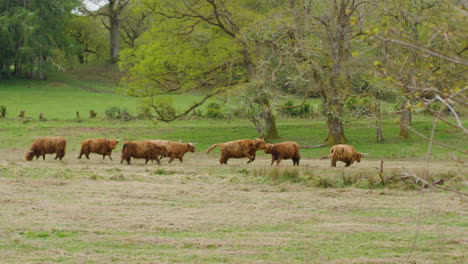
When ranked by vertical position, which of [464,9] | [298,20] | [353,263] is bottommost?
[353,263]

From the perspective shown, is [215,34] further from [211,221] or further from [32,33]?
[32,33]

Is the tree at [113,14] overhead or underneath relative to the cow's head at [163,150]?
overhead

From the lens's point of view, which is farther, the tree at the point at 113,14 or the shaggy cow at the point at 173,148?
the tree at the point at 113,14

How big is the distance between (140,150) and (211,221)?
39.9 feet

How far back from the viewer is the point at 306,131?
3891cm

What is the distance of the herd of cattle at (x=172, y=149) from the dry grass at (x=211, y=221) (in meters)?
5.03

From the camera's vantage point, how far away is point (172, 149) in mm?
25062

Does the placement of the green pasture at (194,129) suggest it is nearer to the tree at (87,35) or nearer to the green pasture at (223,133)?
the green pasture at (223,133)

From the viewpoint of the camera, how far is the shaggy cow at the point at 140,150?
24172 mm

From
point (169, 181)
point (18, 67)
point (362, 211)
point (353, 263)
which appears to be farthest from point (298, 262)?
point (18, 67)

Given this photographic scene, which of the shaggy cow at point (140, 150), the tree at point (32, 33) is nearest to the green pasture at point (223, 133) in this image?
the shaggy cow at point (140, 150)

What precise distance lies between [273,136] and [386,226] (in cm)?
2353

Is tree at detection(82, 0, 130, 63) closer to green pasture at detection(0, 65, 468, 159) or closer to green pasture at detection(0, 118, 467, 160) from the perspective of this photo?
green pasture at detection(0, 65, 468, 159)

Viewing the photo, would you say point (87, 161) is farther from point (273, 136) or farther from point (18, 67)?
point (18, 67)
